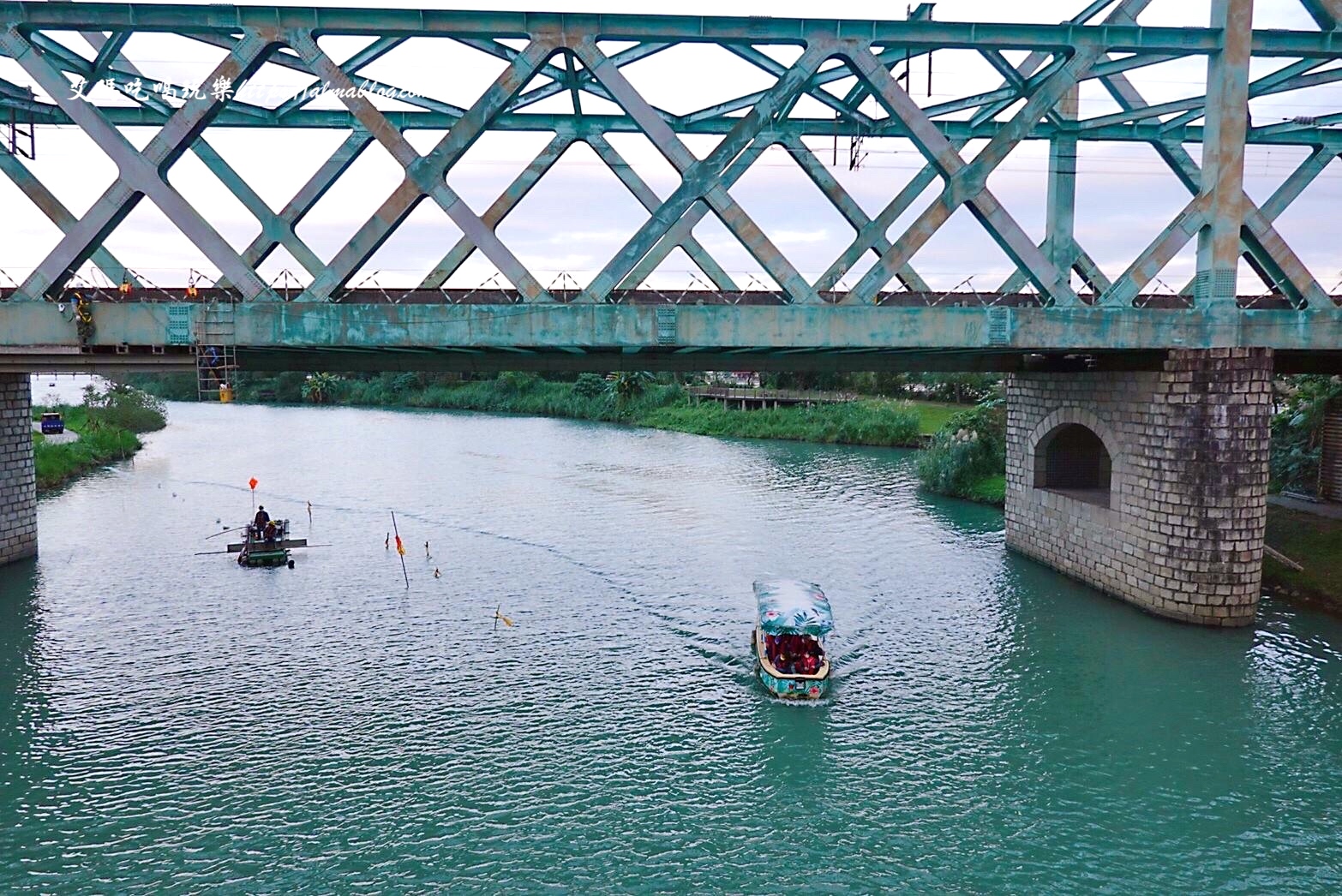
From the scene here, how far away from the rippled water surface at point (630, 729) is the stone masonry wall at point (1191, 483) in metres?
1.17

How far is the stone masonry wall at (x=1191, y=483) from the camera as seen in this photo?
25.4 meters

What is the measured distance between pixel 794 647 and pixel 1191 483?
12.3 meters

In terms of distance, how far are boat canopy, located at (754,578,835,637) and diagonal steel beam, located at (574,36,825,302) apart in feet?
26.0

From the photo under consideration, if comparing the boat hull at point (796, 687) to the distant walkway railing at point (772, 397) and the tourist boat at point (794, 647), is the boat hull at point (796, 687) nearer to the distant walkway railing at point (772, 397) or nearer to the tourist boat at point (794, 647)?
the tourist boat at point (794, 647)

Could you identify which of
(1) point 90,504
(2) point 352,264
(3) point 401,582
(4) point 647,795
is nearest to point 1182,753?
(4) point 647,795

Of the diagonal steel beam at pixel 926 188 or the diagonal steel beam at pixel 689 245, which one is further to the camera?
the diagonal steel beam at pixel 689 245

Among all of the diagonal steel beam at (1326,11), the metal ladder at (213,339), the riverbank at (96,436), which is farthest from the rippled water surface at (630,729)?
the riverbank at (96,436)

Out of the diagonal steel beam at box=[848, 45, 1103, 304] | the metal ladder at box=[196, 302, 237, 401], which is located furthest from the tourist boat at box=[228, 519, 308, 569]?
the diagonal steel beam at box=[848, 45, 1103, 304]

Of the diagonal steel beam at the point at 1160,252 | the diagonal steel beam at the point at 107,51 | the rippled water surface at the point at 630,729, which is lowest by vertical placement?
the rippled water surface at the point at 630,729

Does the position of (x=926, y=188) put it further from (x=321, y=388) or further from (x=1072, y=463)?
(x=321, y=388)

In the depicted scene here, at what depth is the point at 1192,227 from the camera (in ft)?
81.4

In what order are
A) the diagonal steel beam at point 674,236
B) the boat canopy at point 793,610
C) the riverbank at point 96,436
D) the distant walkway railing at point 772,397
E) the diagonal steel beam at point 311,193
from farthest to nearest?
the distant walkway railing at point 772,397, the riverbank at point 96,436, the diagonal steel beam at point 311,193, the diagonal steel beam at point 674,236, the boat canopy at point 793,610

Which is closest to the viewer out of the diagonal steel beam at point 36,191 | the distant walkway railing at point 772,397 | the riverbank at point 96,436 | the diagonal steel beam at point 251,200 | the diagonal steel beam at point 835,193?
the diagonal steel beam at point 36,191

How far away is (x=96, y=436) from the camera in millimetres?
63000
